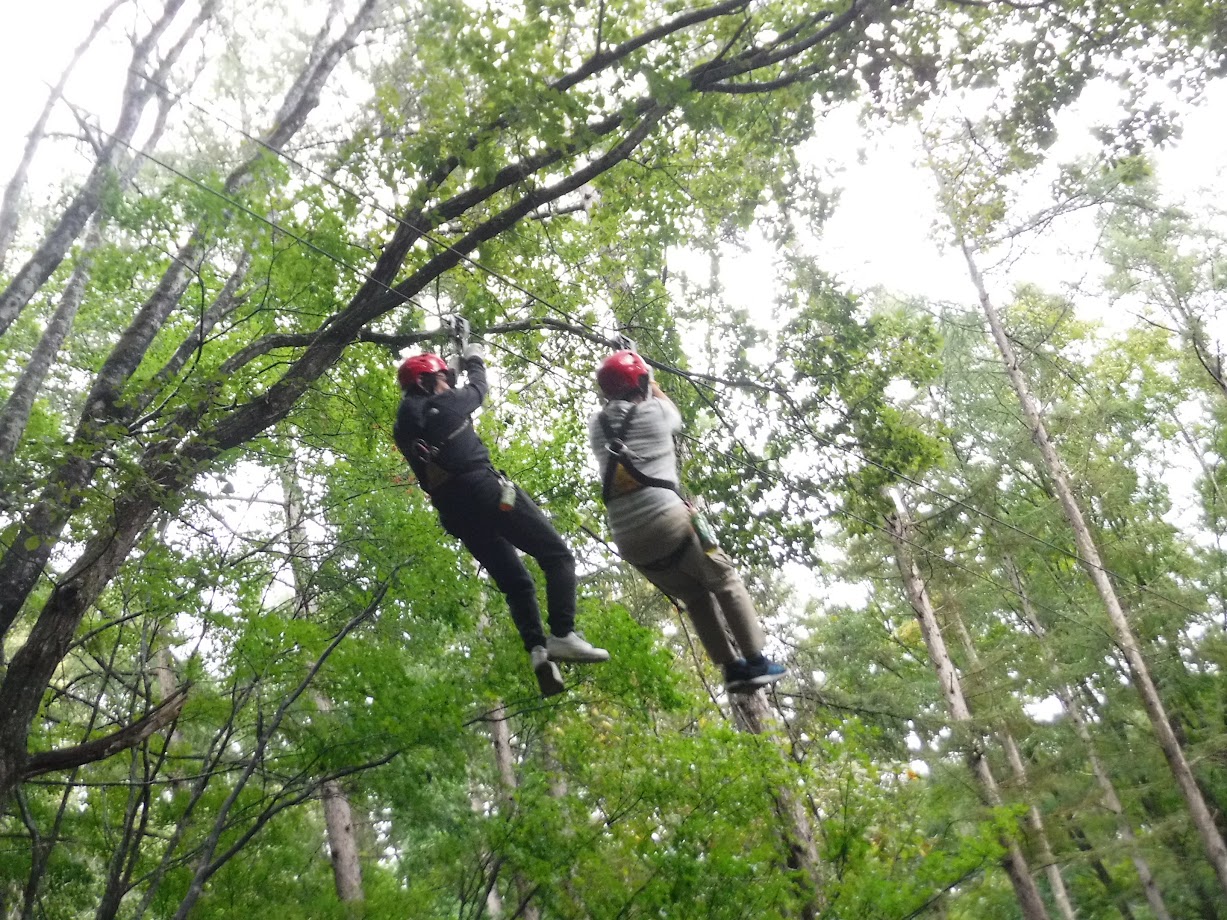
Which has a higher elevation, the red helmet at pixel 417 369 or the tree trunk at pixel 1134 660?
the red helmet at pixel 417 369

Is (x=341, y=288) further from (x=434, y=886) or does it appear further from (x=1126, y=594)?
(x=1126, y=594)

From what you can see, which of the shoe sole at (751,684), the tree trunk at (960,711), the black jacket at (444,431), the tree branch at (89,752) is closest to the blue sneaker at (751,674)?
the shoe sole at (751,684)

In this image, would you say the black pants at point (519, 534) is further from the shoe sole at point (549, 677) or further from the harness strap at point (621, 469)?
the harness strap at point (621, 469)

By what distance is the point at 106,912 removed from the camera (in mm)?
5289

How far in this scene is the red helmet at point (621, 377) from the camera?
4.39 m

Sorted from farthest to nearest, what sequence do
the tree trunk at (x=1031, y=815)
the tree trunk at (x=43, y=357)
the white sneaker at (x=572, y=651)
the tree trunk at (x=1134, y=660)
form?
the tree trunk at (x=1031, y=815) → the tree trunk at (x=1134, y=660) → the tree trunk at (x=43, y=357) → the white sneaker at (x=572, y=651)

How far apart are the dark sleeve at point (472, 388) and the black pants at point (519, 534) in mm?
351

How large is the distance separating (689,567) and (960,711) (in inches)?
326

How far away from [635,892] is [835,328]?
553 centimetres

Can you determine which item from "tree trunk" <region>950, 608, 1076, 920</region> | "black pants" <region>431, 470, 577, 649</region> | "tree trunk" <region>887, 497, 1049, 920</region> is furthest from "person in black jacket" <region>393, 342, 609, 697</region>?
"tree trunk" <region>950, 608, 1076, 920</region>

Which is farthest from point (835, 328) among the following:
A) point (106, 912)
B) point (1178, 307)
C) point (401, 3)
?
point (1178, 307)

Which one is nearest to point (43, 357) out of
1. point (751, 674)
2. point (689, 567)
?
point (689, 567)

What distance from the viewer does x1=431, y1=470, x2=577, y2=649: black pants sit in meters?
4.35

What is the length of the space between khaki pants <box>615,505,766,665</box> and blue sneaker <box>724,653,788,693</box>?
56mm
